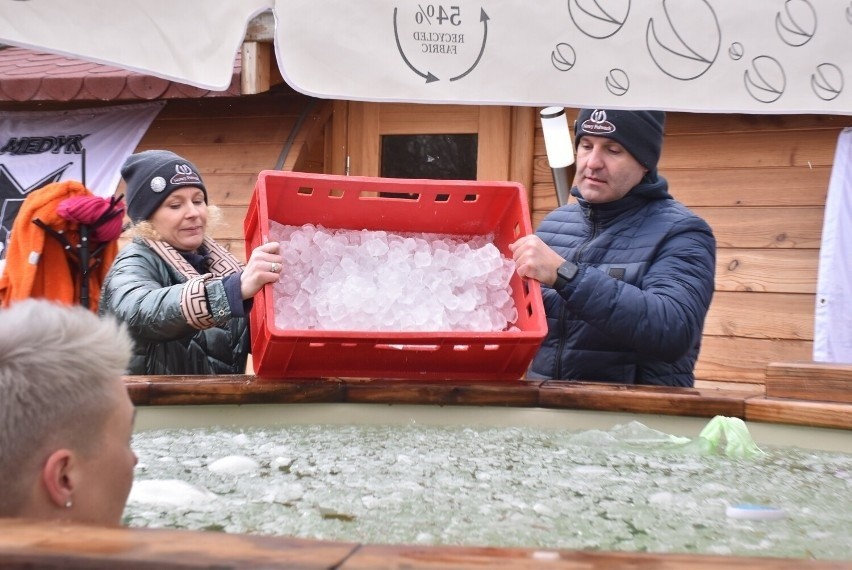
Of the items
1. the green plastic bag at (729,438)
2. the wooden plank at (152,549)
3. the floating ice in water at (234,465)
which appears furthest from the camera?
the green plastic bag at (729,438)

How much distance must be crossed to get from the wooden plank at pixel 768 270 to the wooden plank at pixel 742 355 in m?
0.28

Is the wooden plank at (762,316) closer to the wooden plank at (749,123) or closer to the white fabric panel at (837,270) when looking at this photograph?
the white fabric panel at (837,270)

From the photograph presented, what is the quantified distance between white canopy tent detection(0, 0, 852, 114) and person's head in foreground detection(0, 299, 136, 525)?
2.90ft

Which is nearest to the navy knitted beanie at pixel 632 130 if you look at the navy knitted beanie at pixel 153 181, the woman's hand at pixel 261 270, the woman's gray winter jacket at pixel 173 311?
the woman's hand at pixel 261 270

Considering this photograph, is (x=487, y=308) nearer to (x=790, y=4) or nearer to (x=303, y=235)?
(x=303, y=235)

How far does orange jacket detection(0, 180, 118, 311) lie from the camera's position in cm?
407

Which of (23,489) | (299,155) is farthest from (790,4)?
(299,155)

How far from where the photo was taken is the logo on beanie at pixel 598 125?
2.66m

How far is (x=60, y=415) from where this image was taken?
1124 mm

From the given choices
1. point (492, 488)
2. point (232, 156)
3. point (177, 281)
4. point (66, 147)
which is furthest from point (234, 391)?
point (66, 147)

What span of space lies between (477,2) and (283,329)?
0.83 meters

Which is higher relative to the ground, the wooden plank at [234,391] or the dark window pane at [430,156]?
the dark window pane at [430,156]

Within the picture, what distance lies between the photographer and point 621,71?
1.98 metres

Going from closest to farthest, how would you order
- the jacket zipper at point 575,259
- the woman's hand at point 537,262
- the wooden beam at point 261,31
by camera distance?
1. the woman's hand at point 537,262
2. the jacket zipper at point 575,259
3. the wooden beam at point 261,31
